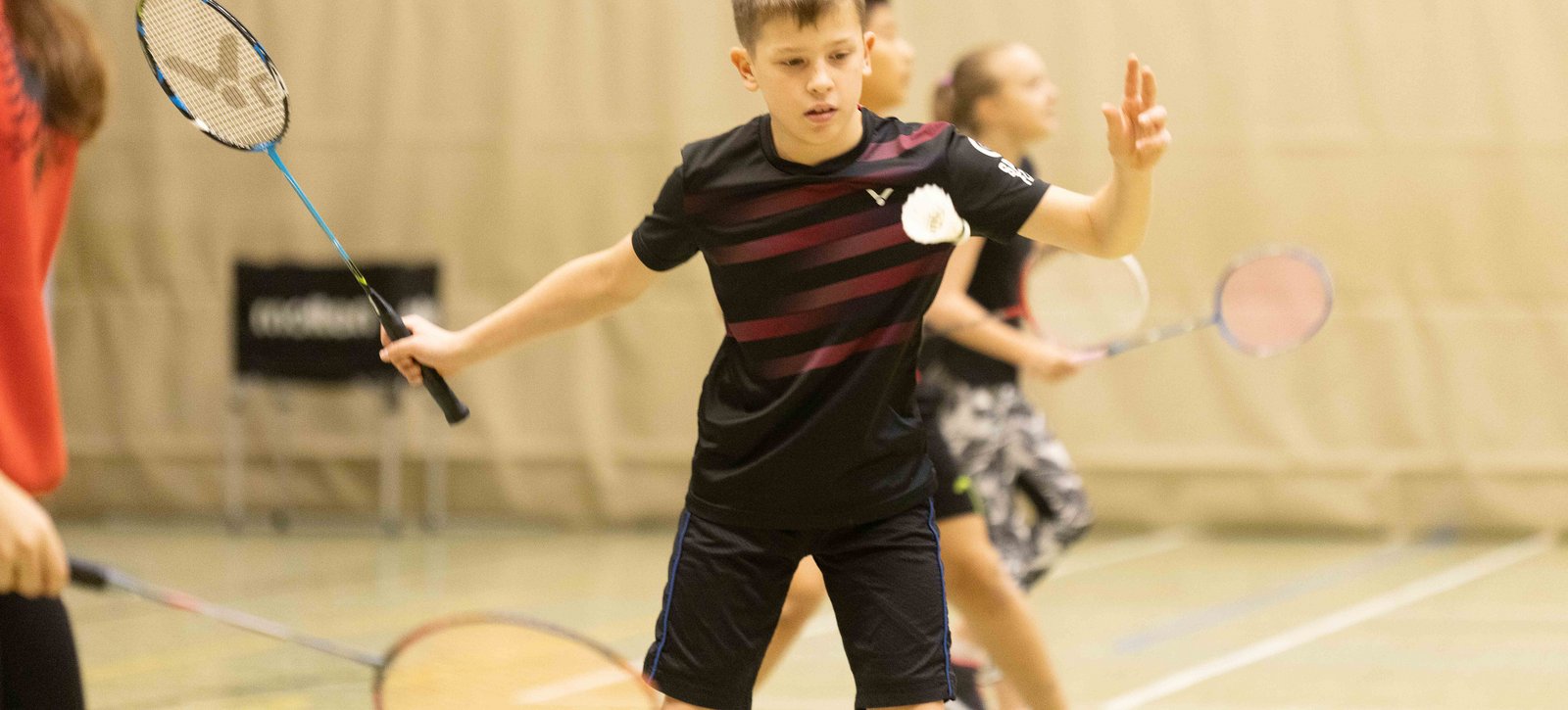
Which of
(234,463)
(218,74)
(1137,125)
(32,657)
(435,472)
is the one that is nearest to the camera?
(32,657)

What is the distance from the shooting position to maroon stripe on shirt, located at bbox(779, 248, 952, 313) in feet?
8.38

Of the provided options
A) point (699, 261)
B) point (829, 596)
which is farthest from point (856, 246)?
point (699, 261)

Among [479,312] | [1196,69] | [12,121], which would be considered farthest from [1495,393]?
[12,121]

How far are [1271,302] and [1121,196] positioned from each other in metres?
2.22

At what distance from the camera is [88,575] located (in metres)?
2.51

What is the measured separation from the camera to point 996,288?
4.34 meters

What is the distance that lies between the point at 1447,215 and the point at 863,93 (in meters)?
5.28

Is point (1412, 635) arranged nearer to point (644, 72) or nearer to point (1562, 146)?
point (1562, 146)

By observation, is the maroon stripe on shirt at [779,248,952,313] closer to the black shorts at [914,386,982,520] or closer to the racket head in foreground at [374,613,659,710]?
the racket head in foreground at [374,613,659,710]

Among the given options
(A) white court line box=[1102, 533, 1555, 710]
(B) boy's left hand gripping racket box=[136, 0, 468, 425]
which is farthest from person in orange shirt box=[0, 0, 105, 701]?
(A) white court line box=[1102, 533, 1555, 710]

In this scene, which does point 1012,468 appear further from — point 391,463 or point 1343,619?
point 391,463

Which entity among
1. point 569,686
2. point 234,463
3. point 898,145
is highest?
point 898,145

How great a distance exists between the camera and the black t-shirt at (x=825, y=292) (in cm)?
255

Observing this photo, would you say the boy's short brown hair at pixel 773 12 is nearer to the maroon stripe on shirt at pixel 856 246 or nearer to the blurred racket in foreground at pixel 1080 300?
the maroon stripe on shirt at pixel 856 246
